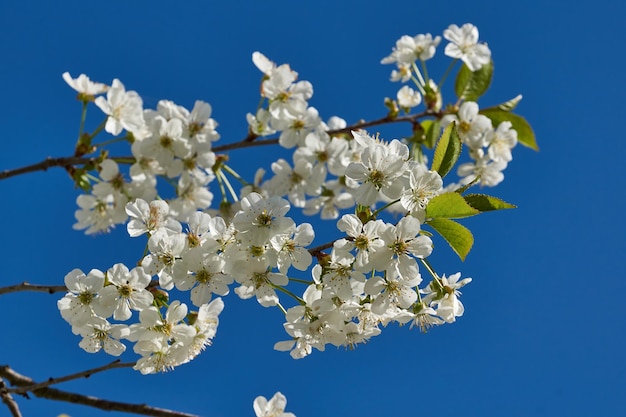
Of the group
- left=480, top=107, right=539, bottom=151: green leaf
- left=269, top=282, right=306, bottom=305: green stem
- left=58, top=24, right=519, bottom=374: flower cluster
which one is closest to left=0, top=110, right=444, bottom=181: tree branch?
left=480, top=107, right=539, bottom=151: green leaf

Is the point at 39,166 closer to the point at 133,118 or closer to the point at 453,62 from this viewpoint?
the point at 133,118

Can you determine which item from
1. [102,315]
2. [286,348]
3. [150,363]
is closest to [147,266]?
[102,315]

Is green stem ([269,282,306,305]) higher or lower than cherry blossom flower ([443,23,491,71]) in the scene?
lower

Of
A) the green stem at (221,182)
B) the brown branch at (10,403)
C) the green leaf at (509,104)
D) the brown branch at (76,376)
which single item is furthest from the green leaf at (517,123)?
the brown branch at (10,403)

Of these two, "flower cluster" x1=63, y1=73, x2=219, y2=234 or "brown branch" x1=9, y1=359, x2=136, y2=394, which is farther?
"flower cluster" x1=63, y1=73, x2=219, y2=234

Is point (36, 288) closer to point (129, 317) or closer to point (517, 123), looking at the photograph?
point (129, 317)

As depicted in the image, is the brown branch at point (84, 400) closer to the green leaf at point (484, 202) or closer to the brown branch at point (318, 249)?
the brown branch at point (318, 249)

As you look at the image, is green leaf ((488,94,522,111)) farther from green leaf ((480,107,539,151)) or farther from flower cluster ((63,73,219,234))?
flower cluster ((63,73,219,234))
